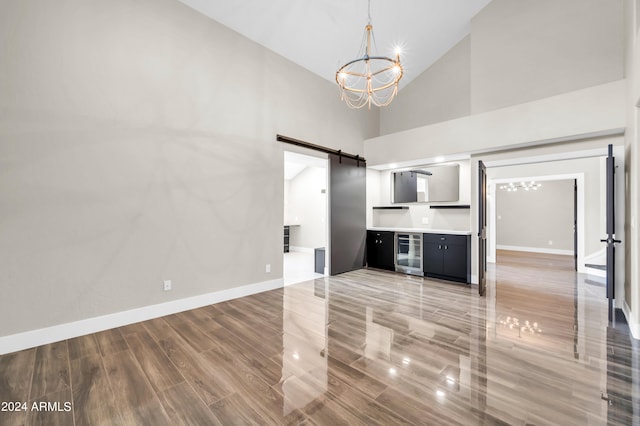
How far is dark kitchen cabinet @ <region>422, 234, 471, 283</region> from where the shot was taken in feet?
16.2

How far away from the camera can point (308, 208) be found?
9102mm

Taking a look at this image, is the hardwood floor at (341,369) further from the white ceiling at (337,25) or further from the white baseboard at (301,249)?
the white baseboard at (301,249)

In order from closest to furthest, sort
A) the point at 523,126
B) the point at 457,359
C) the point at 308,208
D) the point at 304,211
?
the point at 457,359 < the point at 523,126 < the point at 308,208 < the point at 304,211

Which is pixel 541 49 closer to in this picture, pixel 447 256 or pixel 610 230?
pixel 610 230

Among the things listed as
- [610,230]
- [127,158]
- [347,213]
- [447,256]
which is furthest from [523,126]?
[127,158]

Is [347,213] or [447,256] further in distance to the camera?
[347,213]

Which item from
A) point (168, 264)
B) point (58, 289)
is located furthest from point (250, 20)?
point (58, 289)

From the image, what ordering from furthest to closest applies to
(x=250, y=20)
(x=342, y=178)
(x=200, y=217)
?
(x=342, y=178) → (x=250, y=20) → (x=200, y=217)

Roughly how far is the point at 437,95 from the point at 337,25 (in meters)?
2.73

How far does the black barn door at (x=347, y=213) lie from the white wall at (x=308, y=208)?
2.48 meters

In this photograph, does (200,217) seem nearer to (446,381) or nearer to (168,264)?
(168,264)

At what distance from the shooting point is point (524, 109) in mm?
4270

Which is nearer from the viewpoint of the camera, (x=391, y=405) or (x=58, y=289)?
(x=391, y=405)

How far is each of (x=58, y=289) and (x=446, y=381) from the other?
3721 mm
